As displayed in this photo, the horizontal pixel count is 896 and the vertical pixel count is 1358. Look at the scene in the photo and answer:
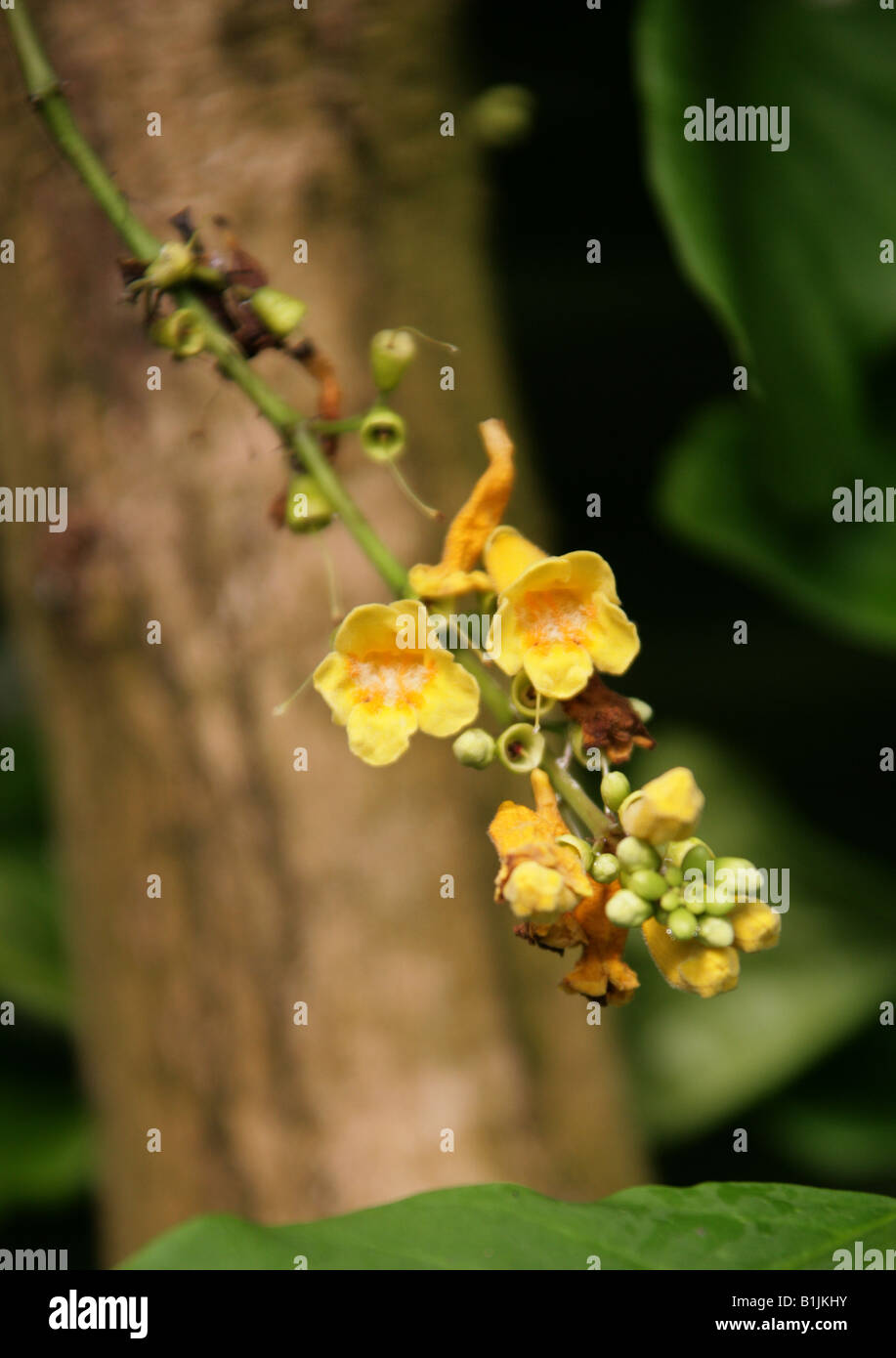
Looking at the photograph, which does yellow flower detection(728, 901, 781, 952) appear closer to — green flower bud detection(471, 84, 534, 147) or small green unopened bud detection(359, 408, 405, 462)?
small green unopened bud detection(359, 408, 405, 462)

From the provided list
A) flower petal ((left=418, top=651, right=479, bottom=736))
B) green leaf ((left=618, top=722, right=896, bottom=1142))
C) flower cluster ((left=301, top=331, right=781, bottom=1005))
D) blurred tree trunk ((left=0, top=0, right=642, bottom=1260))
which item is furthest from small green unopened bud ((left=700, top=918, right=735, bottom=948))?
green leaf ((left=618, top=722, right=896, bottom=1142))

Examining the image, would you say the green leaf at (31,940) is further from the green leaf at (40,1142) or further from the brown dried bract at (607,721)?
the brown dried bract at (607,721)

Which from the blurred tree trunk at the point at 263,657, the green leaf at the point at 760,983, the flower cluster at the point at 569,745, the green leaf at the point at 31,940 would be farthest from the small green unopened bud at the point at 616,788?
the green leaf at the point at 31,940

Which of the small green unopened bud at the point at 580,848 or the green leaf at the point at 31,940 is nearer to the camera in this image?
the small green unopened bud at the point at 580,848

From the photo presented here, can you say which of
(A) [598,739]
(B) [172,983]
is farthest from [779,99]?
(B) [172,983]

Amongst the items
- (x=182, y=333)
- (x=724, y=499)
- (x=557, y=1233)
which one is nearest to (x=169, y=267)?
(x=182, y=333)
